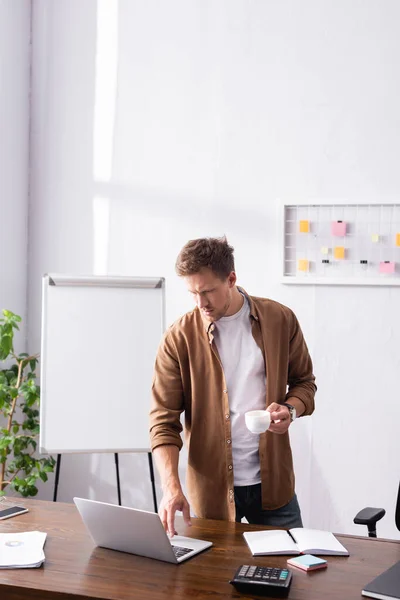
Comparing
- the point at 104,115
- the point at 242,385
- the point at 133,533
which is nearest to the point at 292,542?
the point at 133,533

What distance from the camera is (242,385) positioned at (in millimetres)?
2299

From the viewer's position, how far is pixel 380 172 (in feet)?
11.6

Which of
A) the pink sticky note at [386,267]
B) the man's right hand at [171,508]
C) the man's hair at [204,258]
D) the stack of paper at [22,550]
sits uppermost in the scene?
the pink sticky note at [386,267]

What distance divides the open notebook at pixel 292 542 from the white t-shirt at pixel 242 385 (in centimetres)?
29

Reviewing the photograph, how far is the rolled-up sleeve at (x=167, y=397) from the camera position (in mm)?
2262

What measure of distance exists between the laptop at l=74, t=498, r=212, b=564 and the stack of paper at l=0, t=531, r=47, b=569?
15 centimetres

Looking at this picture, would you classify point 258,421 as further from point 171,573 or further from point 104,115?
point 104,115

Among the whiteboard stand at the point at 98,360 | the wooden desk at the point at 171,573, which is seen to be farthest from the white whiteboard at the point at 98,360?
the wooden desk at the point at 171,573

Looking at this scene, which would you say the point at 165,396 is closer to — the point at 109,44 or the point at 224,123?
the point at 224,123

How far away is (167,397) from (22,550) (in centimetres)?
64

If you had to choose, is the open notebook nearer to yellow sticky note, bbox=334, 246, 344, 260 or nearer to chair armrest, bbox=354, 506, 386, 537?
chair armrest, bbox=354, 506, 386, 537

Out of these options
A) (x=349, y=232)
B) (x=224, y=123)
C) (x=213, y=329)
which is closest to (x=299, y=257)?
(x=349, y=232)

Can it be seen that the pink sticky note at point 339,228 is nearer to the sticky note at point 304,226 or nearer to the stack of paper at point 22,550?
the sticky note at point 304,226

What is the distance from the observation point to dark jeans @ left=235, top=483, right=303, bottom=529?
2.29m
